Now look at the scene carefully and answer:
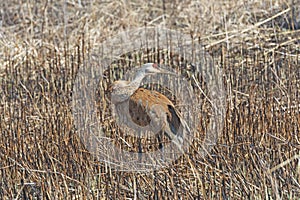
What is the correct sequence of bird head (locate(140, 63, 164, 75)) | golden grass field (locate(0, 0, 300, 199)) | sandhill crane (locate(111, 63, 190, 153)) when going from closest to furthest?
golden grass field (locate(0, 0, 300, 199))
sandhill crane (locate(111, 63, 190, 153))
bird head (locate(140, 63, 164, 75))

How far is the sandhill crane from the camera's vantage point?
12.0 ft

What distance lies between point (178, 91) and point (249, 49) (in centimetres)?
167

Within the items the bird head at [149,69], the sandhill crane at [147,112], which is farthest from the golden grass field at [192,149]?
the bird head at [149,69]

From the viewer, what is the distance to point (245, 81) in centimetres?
467

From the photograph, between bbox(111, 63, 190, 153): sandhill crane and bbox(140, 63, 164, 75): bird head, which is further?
bbox(140, 63, 164, 75): bird head

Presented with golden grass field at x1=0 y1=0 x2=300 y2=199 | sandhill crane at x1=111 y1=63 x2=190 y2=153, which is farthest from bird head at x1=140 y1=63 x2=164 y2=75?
golden grass field at x1=0 y1=0 x2=300 y2=199

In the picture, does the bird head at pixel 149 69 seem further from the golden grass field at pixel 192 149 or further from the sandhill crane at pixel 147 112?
the golden grass field at pixel 192 149

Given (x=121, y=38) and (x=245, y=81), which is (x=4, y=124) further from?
(x=121, y=38)

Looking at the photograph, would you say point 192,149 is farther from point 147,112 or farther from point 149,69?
point 149,69

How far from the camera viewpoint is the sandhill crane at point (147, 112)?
12.0ft

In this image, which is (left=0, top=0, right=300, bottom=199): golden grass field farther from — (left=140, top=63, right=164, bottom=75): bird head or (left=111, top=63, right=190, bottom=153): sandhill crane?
(left=140, top=63, right=164, bottom=75): bird head

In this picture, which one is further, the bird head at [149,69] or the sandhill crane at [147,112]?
the bird head at [149,69]

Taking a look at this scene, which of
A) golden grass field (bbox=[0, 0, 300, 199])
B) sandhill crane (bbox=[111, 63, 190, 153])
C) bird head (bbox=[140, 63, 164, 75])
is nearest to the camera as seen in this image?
golden grass field (bbox=[0, 0, 300, 199])

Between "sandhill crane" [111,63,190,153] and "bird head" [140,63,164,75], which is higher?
"bird head" [140,63,164,75]
